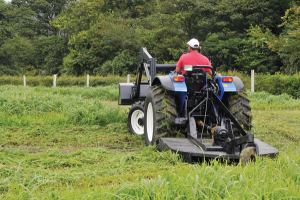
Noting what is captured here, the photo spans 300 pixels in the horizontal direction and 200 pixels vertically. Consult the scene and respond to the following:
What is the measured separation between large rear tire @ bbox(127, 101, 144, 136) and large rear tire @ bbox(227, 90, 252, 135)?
70.0 inches

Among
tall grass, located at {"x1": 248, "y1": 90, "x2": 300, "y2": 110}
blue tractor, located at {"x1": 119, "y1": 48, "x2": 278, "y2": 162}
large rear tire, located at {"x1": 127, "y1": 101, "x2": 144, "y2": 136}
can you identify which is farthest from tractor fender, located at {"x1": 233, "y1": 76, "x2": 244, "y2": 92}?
tall grass, located at {"x1": 248, "y1": 90, "x2": 300, "y2": 110}

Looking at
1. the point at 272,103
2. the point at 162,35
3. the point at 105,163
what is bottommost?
the point at 105,163

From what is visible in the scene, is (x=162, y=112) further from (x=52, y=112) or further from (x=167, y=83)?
(x=52, y=112)

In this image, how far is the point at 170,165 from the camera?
11.9 feet

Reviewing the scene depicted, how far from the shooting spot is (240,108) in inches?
193

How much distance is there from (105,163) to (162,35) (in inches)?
1050

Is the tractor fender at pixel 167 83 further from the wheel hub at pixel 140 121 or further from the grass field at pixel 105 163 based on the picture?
the wheel hub at pixel 140 121

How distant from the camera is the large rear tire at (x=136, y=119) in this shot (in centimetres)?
610

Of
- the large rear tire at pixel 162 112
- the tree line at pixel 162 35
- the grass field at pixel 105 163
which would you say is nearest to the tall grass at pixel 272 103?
the grass field at pixel 105 163

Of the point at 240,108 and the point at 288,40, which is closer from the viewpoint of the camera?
the point at 240,108

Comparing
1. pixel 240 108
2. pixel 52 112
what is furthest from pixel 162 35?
pixel 240 108

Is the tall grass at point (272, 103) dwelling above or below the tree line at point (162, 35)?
below

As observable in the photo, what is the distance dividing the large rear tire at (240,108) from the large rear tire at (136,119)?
178 centimetres

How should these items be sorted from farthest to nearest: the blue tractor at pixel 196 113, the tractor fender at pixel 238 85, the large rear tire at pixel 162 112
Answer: the tractor fender at pixel 238 85, the large rear tire at pixel 162 112, the blue tractor at pixel 196 113
